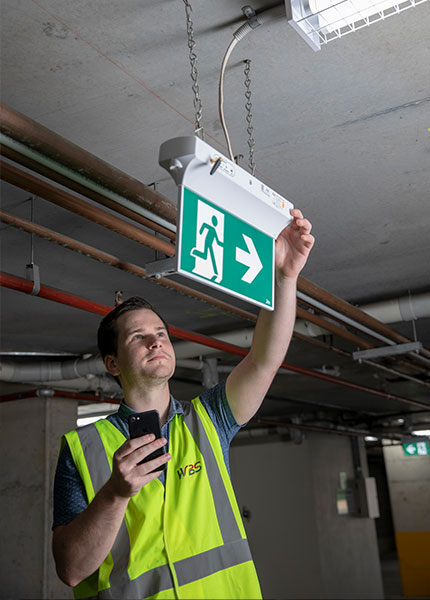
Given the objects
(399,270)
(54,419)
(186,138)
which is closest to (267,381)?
(186,138)

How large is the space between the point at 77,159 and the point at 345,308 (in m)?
2.28

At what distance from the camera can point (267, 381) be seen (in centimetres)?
159

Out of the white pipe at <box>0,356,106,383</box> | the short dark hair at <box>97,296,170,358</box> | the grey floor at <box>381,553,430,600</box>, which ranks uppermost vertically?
the white pipe at <box>0,356,106,383</box>

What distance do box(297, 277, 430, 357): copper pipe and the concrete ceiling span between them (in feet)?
1.17

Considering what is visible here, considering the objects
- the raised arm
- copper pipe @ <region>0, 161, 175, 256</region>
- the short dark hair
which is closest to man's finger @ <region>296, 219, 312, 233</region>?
the raised arm

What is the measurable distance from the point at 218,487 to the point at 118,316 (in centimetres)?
51

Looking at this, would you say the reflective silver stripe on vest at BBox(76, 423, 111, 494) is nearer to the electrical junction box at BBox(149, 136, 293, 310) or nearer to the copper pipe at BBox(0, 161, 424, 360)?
the electrical junction box at BBox(149, 136, 293, 310)

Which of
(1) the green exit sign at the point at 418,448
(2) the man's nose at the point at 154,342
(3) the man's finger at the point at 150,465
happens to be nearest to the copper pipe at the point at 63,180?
(2) the man's nose at the point at 154,342

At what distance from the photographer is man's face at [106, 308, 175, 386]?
4.97ft

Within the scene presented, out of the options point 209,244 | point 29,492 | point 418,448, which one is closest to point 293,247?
point 209,244

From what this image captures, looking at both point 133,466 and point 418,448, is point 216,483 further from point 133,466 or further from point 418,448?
point 418,448

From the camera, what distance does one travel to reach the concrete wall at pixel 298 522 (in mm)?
10281

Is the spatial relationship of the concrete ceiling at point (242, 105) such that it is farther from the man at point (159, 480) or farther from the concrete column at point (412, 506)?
the concrete column at point (412, 506)

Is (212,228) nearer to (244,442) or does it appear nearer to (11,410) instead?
(11,410)
